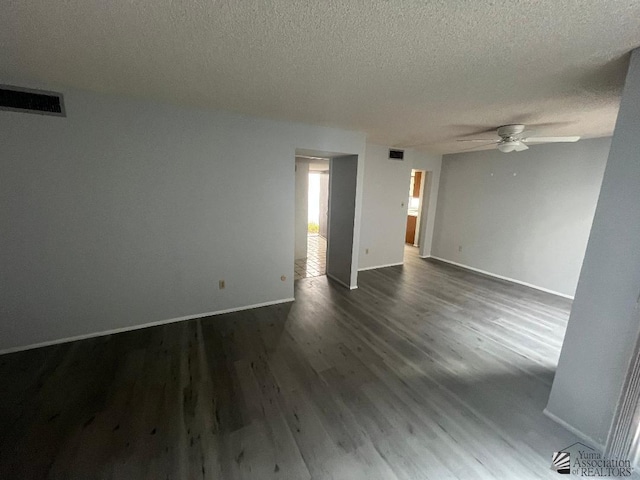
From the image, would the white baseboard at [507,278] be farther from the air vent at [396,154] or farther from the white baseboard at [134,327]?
the white baseboard at [134,327]

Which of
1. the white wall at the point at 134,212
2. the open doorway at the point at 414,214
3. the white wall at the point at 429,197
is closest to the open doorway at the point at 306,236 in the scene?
the white wall at the point at 134,212

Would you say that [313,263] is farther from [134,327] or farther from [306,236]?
[134,327]

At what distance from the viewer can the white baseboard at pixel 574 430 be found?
5.02 feet

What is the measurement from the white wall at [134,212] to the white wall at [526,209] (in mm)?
3467

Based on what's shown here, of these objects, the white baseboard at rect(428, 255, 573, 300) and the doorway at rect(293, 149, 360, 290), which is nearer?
the doorway at rect(293, 149, 360, 290)

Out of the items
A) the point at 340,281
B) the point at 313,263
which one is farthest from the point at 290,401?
the point at 313,263

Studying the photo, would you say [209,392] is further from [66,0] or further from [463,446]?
[66,0]

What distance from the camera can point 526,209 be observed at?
427 cm

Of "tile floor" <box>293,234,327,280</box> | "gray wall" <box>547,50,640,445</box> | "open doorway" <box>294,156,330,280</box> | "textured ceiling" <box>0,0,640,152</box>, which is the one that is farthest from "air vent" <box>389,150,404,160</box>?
"gray wall" <box>547,50,640,445</box>

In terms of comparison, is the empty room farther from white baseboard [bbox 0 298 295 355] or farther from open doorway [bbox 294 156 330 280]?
open doorway [bbox 294 156 330 280]

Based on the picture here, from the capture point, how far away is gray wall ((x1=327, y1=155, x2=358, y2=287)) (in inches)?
149

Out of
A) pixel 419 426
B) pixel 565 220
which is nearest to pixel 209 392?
pixel 419 426

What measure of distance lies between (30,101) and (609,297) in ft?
14.4

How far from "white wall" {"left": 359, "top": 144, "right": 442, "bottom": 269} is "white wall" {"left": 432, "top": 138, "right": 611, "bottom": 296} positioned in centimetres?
111
